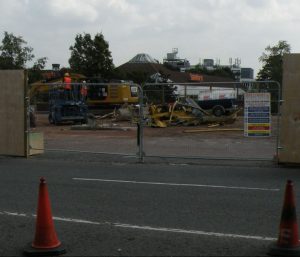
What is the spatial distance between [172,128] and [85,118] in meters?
7.30

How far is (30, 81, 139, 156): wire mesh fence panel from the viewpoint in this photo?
62.4 feet

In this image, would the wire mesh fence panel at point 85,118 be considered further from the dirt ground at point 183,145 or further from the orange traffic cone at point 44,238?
the orange traffic cone at point 44,238

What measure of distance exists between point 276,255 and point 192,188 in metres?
4.42

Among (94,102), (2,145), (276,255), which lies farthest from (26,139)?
(94,102)

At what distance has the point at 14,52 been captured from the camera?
203 feet

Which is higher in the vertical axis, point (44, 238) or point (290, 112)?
point (290, 112)

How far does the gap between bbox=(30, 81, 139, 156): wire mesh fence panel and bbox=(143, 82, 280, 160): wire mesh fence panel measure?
127 centimetres

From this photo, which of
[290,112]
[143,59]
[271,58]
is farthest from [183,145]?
[143,59]

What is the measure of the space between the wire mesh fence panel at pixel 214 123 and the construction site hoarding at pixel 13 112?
3746 millimetres

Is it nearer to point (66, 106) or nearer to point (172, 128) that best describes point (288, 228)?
point (172, 128)

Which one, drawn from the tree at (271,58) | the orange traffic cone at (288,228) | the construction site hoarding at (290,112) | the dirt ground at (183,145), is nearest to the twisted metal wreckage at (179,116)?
the dirt ground at (183,145)

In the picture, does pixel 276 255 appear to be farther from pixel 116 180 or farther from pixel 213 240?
pixel 116 180

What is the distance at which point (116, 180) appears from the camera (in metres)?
→ 11.0

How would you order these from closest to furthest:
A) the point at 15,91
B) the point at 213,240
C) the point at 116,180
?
the point at 213,240 < the point at 116,180 < the point at 15,91
